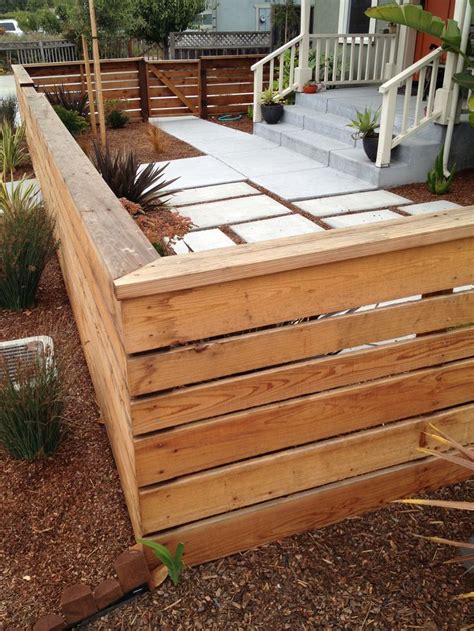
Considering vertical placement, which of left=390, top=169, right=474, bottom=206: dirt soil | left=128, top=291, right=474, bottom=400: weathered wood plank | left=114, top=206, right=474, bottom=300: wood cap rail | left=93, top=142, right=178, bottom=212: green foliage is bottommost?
left=390, top=169, right=474, bottom=206: dirt soil

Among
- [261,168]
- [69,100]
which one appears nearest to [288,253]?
[261,168]

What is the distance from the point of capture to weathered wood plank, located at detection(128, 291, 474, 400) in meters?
1.67

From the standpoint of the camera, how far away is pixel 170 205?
6.01 meters

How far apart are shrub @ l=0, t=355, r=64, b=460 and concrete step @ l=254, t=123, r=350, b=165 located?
5.68m

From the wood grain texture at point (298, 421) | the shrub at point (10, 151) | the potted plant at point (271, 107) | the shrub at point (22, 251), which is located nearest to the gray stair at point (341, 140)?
the potted plant at point (271, 107)

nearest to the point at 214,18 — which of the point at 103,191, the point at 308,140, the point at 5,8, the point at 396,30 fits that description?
the point at 396,30

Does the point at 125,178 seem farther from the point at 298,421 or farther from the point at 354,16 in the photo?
the point at 354,16

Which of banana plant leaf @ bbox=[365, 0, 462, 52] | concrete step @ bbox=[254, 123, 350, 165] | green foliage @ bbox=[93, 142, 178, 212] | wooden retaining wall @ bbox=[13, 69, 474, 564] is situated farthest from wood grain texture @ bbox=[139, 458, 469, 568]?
concrete step @ bbox=[254, 123, 350, 165]

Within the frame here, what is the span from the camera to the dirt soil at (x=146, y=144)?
8.37m

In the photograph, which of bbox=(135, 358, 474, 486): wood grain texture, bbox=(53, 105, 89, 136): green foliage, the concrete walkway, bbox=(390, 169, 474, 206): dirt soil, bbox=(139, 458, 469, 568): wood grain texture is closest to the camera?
bbox=(135, 358, 474, 486): wood grain texture

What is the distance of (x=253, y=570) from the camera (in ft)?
6.68

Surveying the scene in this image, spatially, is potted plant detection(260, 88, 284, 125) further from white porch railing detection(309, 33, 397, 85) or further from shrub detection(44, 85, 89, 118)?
shrub detection(44, 85, 89, 118)

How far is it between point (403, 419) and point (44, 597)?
1323mm

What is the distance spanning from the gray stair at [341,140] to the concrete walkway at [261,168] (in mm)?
115
